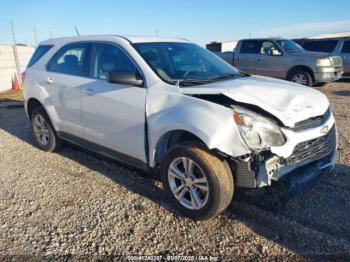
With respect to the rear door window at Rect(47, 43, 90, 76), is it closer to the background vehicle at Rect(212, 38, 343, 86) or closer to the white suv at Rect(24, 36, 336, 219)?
the white suv at Rect(24, 36, 336, 219)

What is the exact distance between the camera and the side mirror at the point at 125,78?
12.2ft

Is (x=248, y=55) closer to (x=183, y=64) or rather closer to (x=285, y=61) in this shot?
(x=285, y=61)

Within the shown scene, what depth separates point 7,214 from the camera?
12.2 feet

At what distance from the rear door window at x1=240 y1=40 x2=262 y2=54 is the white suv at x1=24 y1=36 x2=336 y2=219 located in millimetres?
8085

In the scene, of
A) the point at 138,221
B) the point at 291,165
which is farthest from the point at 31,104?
the point at 291,165

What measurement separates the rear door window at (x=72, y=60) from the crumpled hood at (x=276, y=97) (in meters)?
1.78

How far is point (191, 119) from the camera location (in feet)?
10.5

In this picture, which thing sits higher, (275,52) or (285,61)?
(275,52)

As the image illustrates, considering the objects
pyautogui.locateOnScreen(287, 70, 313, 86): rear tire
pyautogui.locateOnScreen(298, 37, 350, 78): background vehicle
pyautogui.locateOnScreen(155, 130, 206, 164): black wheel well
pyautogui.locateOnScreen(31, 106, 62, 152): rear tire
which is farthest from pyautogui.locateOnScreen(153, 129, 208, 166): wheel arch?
pyautogui.locateOnScreen(298, 37, 350, 78): background vehicle

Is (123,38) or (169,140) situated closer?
(169,140)

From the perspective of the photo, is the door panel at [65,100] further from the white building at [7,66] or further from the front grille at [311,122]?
the white building at [7,66]

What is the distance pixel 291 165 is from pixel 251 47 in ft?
32.7

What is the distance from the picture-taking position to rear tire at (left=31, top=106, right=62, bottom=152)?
5.43 meters

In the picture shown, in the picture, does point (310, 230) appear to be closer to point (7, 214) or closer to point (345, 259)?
point (345, 259)
